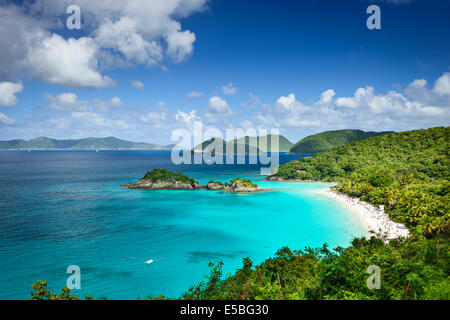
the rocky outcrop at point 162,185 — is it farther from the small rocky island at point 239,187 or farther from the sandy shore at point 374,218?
the sandy shore at point 374,218

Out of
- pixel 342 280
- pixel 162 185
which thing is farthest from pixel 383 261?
pixel 162 185

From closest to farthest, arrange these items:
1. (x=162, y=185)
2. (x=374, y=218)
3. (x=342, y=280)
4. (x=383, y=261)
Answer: (x=342, y=280) < (x=383, y=261) < (x=374, y=218) < (x=162, y=185)

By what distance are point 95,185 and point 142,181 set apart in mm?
14223

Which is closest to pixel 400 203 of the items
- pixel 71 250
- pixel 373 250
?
pixel 373 250

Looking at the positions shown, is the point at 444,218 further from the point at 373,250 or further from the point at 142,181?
the point at 142,181

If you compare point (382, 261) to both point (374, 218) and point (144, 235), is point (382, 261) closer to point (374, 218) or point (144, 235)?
point (374, 218)

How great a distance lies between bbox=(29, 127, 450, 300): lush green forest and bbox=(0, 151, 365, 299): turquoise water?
11.6 ft

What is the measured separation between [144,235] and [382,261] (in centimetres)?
2748

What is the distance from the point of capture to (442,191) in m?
37.3

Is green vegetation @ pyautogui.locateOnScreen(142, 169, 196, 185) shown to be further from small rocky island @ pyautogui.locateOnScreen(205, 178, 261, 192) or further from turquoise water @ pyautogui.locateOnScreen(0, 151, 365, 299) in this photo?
turquoise water @ pyautogui.locateOnScreen(0, 151, 365, 299)

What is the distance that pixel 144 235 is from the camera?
3256 centimetres

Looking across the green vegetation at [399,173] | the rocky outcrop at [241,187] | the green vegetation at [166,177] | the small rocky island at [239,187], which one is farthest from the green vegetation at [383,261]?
the green vegetation at [166,177]

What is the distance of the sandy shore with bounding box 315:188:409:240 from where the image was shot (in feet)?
100

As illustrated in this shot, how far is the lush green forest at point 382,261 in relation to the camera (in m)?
12.6
